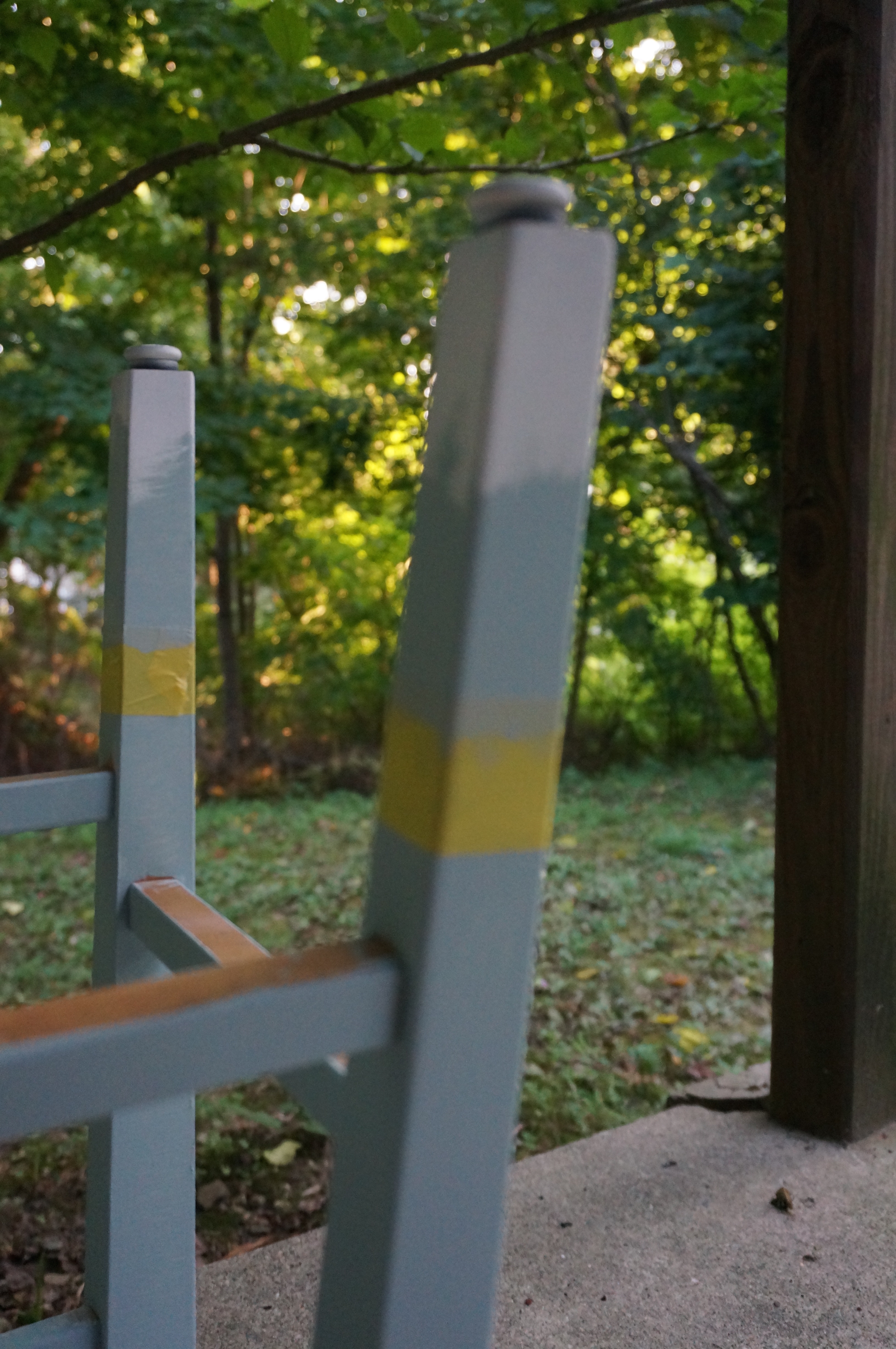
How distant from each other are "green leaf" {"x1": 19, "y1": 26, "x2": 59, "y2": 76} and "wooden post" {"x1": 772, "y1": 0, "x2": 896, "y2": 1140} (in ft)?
3.96

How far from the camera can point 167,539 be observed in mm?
1051

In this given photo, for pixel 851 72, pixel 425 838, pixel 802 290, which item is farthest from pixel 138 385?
pixel 851 72

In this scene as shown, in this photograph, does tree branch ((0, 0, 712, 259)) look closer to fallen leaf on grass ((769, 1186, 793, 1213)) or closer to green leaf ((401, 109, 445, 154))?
green leaf ((401, 109, 445, 154))

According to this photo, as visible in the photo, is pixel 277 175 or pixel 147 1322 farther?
pixel 277 175

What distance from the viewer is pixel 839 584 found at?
1.61 metres

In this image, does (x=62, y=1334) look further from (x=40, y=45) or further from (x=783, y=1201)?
(x=40, y=45)

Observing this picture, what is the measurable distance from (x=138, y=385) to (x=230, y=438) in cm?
475

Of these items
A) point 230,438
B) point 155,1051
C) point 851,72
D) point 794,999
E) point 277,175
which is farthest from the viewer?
point 230,438

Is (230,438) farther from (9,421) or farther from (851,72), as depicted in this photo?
(851,72)

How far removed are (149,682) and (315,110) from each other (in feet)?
4.04

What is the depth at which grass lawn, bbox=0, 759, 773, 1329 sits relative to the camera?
2.27 m

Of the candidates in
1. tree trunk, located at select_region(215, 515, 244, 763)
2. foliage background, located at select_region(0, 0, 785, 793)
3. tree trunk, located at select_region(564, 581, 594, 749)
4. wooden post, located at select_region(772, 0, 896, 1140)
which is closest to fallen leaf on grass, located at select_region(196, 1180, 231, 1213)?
wooden post, located at select_region(772, 0, 896, 1140)

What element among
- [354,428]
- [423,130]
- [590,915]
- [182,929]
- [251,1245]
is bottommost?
[251,1245]

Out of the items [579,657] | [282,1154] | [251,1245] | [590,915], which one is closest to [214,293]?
[579,657]
